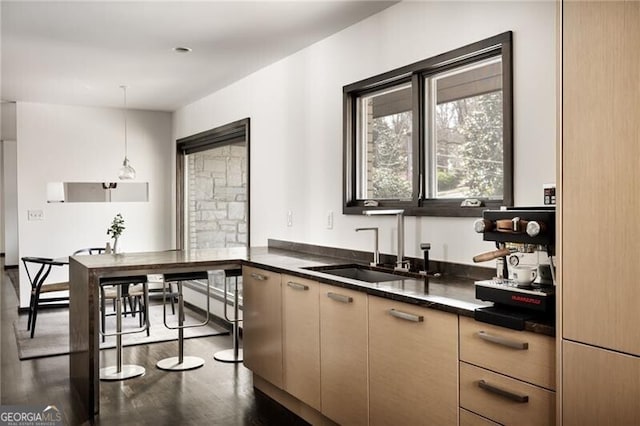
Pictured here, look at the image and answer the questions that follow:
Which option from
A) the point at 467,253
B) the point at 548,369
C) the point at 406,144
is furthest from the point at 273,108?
the point at 548,369

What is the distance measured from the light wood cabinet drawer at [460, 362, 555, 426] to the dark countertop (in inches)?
8.0

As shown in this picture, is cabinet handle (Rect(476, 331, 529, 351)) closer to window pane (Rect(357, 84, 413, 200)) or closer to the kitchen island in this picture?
the kitchen island

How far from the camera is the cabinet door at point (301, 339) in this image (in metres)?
3.04

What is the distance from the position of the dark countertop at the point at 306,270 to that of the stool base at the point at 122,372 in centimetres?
85

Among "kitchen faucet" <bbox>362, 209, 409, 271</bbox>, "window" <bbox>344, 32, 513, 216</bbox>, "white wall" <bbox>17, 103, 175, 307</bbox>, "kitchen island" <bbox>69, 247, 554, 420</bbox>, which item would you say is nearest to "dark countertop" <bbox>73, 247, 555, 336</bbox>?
"kitchen island" <bbox>69, 247, 554, 420</bbox>

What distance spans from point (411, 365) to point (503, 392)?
1.56 feet

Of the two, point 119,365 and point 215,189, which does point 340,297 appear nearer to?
point 119,365

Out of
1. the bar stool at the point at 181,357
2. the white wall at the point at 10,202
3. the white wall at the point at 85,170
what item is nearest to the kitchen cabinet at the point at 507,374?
the bar stool at the point at 181,357

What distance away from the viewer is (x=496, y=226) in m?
2.07

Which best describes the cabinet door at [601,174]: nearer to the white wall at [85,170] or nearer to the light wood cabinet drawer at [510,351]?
the light wood cabinet drawer at [510,351]

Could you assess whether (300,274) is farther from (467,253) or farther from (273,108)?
(273,108)

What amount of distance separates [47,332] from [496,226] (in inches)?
188

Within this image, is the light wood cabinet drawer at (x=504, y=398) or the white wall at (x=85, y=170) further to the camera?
the white wall at (x=85, y=170)

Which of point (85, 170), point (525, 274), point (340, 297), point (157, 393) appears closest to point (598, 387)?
point (525, 274)
